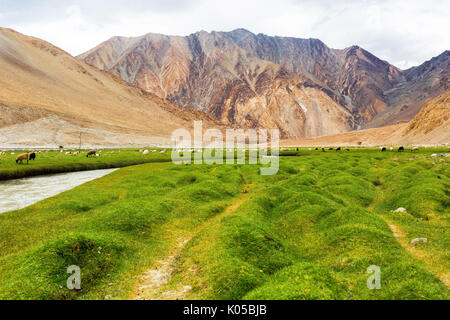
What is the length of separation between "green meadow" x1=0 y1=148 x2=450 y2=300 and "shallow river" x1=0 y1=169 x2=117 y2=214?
374 cm

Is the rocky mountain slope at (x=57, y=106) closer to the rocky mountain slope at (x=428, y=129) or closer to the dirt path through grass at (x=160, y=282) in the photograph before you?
the dirt path through grass at (x=160, y=282)

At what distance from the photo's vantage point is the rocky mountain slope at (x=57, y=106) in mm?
116088

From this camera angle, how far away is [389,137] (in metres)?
156

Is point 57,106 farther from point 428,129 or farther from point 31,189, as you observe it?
point 428,129

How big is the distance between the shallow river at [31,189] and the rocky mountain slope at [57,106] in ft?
255

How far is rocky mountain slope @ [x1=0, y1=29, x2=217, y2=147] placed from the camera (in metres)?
116

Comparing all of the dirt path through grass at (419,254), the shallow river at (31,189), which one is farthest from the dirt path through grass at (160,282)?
the shallow river at (31,189)

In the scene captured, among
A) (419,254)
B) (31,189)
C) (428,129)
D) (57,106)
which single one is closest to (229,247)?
(419,254)

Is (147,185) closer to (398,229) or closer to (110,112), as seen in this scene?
(398,229)

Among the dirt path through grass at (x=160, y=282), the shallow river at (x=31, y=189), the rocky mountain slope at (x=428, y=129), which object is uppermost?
the rocky mountain slope at (x=428, y=129)

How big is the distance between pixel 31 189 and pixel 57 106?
423 feet

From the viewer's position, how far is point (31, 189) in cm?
3288

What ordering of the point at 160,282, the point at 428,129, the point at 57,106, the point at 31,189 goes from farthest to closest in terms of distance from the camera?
the point at 57,106 → the point at 428,129 → the point at 31,189 → the point at 160,282
